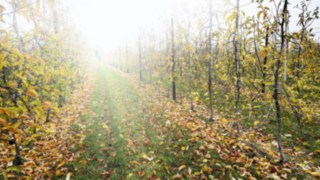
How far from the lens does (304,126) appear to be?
21.1ft

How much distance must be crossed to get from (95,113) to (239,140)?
21.7ft

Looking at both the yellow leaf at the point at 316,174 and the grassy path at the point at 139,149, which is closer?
the yellow leaf at the point at 316,174

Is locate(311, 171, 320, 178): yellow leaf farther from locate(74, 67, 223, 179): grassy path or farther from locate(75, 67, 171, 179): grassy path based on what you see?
locate(75, 67, 171, 179): grassy path

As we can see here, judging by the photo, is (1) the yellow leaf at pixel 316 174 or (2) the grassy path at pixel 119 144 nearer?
(1) the yellow leaf at pixel 316 174

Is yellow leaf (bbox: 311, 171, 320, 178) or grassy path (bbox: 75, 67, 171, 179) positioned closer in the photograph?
yellow leaf (bbox: 311, 171, 320, 178)

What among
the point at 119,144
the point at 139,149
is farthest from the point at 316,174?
the point at 119,144

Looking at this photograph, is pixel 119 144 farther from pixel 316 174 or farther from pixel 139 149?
pixel 316 174

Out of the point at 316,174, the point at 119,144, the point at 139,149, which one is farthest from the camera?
the point at 119,144

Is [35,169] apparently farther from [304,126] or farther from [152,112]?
[304,126]

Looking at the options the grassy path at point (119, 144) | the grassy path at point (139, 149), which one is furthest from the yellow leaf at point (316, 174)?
the grassy path at point (119, 144)

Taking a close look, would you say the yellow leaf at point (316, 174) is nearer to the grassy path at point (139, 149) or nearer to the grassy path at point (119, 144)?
the grassy path at point (139, 149)

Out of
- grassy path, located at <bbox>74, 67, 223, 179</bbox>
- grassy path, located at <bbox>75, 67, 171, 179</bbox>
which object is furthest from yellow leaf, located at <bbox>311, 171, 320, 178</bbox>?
grassy path, located at <bbox>75, 67, 171, 179</bbox>

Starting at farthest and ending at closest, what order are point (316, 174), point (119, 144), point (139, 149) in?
point (119, 144), point (139, 149), point (316, 174)

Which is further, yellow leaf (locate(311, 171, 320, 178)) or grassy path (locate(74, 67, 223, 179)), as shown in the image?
grassy path (locate(74, 67, 223, 179))
